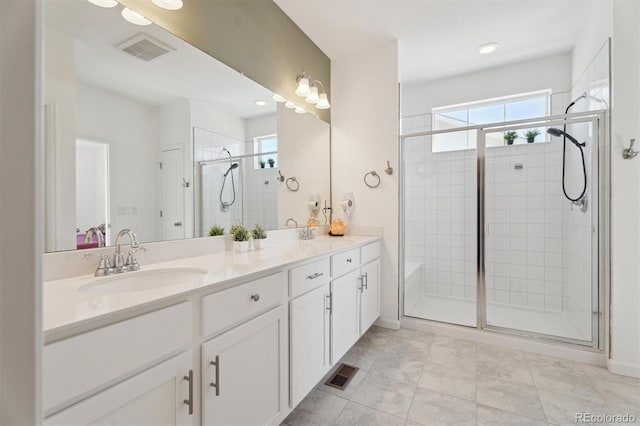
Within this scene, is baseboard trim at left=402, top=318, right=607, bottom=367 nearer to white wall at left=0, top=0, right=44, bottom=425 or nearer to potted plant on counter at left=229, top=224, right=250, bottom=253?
potted plant on counter at left=229, top=224, right=250, bottom=253

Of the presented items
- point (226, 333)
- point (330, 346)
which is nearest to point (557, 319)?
point (330, 346)

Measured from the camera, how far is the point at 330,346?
168 cm

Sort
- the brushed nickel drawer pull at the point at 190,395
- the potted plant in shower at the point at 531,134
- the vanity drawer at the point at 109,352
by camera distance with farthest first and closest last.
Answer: the potted plant in shower at the point at 531,134, the brushed nickel drawer pull at the point at 190,395, the vanity drawer at the point at 109,352

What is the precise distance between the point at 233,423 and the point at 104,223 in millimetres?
953

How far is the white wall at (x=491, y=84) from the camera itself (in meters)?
2.90

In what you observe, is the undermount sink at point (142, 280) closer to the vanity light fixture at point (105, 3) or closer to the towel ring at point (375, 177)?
the vanity light fixture at point (105, 3)

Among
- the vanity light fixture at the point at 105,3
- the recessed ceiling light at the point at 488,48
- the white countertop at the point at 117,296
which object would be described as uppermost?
the recessed ceiling light at the point at 488,48

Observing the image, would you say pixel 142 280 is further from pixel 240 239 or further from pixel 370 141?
pixel 370 141

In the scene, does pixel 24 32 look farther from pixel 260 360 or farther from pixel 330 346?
pixel 330 346

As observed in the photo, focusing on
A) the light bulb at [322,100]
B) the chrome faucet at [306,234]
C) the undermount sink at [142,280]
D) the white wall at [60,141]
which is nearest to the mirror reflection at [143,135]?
the white wall at [60,141]

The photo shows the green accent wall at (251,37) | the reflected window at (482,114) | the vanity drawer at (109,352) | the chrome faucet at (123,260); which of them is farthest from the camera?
the reflected window at (482,114)

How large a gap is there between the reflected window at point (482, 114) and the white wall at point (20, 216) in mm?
3369

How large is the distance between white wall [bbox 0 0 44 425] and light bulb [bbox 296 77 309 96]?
2109 mm

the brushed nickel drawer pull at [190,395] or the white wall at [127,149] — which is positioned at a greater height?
the white wall at [127,149]
